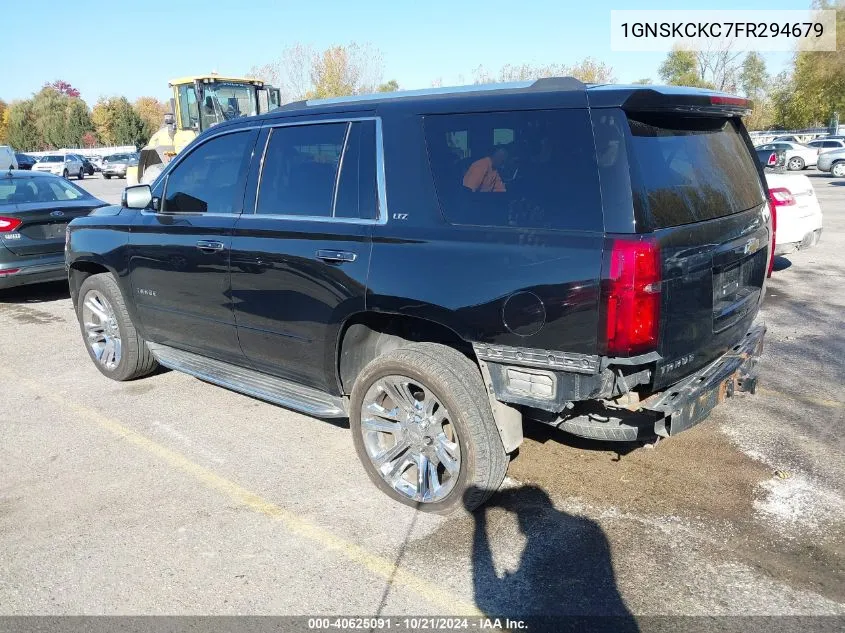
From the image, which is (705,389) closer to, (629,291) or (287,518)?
(629,291)

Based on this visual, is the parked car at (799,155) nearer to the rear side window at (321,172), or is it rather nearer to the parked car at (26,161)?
the rear side window at (321,172)

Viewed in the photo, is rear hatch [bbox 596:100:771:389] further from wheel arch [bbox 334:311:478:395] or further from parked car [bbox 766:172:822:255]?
parked car [bbox 766:172:822:255]

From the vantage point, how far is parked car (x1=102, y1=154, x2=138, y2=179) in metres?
42.2

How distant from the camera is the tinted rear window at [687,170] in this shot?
10.0 feet

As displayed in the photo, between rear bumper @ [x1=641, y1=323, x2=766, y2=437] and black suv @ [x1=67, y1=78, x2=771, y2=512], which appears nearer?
black suv @ [x1=67, y1=78, x2=771, y2=512]

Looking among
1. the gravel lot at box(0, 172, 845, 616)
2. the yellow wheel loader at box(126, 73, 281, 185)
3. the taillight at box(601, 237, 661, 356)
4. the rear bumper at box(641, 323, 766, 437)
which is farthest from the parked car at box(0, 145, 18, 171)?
the taillight at box(601, 237, 661, 356)

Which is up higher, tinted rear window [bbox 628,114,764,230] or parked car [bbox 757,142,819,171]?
tinted rear window [bbox 628,114,764,230]

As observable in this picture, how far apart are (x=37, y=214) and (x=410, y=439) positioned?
22.4 feet

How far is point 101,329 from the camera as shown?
5941 mm

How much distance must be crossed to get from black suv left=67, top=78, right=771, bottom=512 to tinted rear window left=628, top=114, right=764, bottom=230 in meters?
0.01

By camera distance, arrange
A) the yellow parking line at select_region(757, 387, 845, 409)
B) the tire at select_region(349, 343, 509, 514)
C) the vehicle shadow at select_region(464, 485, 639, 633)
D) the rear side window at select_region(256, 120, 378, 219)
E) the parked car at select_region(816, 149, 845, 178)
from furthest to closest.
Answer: the parked car at select_region(816, 149, 845, 178)
the yellow parking line at select_region(757, 387, 845, 409)
the rear side window at select_region(256, 120, 378, 219)
the tire at select_region(349, 343, 509, 514)
the vehicle shadow at select_region(464, 485, 639, 633)

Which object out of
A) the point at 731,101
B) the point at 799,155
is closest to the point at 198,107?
the point at 731,101

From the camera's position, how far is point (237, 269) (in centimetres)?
436

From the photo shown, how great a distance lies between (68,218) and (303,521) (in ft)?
22.1
